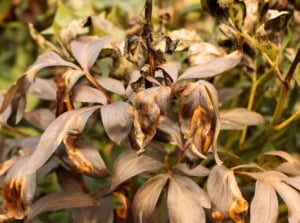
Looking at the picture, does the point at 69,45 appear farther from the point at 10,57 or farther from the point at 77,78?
the point at 10,57

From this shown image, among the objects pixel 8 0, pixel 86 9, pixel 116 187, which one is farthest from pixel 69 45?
pixel 8 0

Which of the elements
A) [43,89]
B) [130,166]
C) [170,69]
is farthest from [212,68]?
[43,89]

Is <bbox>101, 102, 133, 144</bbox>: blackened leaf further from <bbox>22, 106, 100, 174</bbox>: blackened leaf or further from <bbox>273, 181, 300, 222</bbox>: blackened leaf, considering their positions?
<bbox>273, 181, 300, 222</bbox>: blackened leaf

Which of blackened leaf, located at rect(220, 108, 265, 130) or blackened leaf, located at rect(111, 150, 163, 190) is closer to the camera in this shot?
blackened leaf, located at rect(111, 150, 163, 190)

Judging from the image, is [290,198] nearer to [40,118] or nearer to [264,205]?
[264,205]

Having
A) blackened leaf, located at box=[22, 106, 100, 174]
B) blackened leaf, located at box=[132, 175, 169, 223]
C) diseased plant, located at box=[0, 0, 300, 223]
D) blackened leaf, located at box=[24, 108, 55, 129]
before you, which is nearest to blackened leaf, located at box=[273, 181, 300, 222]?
diseased plant, located at box=[0, 0, 300, 223]

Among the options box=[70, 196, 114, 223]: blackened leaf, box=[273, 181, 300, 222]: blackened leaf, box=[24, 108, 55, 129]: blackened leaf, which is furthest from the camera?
box=[24, 108, 55, 129]: blackened leaf

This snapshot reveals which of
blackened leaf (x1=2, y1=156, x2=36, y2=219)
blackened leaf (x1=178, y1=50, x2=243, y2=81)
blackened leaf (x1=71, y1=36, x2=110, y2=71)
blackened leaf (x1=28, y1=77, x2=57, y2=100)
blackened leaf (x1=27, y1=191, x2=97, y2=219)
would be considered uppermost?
blackened leaf (x1=178, y1=50, x2=243, y2=81)
